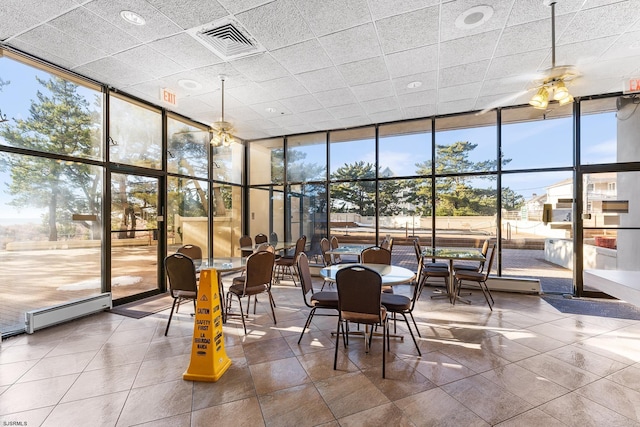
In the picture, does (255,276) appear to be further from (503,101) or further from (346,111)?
(503,101)

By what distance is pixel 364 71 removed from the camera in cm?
412

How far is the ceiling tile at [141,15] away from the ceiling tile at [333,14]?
57.0 inches

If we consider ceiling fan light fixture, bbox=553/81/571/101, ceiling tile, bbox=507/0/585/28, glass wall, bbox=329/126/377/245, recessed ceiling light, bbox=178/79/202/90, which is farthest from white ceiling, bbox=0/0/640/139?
glass wall, bbox=329/126/377/245

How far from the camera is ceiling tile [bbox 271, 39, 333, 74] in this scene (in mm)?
3496

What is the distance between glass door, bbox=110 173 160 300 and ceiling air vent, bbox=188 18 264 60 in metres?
2.85

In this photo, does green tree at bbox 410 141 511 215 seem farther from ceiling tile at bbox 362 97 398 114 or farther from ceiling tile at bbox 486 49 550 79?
ceiling tile at bbox 486 49 550 79

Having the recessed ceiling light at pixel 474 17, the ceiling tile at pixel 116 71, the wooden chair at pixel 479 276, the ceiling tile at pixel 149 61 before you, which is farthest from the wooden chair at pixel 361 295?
the ceiling tile at pixel 116 71

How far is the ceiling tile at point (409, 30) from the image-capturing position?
2959mm

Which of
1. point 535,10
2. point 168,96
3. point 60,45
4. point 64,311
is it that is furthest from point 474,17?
point 64,311

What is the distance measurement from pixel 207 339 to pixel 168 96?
401 centimetres

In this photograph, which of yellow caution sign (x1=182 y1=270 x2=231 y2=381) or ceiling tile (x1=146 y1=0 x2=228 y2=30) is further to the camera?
ceiling tile (x1=146 y1=0 x2=228 y2=30)

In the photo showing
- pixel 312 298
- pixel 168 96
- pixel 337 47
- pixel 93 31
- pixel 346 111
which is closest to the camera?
pixel 93 31

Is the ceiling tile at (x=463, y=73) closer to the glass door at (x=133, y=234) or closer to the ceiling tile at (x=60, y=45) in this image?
the ceiling tile at (x=60, y=45)

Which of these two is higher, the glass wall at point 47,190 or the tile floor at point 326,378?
the glass wall at point 47,190
